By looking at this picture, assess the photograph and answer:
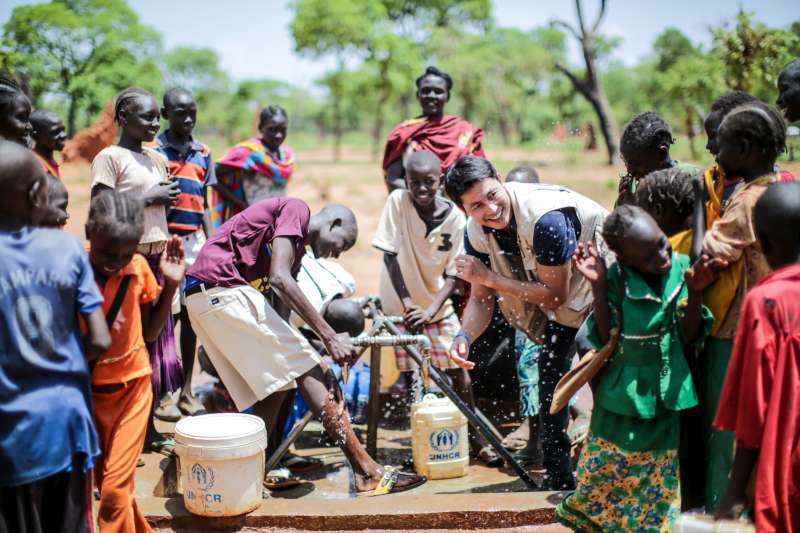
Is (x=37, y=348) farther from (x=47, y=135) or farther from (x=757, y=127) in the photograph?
(x=47, y=135)

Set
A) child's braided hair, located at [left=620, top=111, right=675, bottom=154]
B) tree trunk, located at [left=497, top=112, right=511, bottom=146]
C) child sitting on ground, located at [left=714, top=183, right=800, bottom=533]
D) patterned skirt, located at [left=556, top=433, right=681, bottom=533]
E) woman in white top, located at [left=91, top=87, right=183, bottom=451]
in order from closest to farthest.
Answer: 1. child sitting on ground, located at [left=714, top=183, right=800, bottom=533]
2. patterned skirt, located at [left=556, top=433, right=681, bottom=533]
3. child's braided hair, located at [left=620, top=111, right=675, bottom=154]
4. woman in white top, located at [left=91, top=87, right=183, bottom=451]
5. tree trunk, located at [left=497, top=112, right=511, bottom=146]

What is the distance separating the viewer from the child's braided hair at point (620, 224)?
2.69 metres

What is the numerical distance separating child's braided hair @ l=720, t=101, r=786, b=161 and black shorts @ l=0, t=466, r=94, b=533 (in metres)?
2.42

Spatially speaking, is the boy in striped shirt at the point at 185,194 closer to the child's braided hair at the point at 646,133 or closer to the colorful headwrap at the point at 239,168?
the colorful headwrap at the point at 239,168

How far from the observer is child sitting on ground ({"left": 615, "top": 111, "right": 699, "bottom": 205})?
3.59 metres

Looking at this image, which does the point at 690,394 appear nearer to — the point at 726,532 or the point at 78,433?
the point at 726,532

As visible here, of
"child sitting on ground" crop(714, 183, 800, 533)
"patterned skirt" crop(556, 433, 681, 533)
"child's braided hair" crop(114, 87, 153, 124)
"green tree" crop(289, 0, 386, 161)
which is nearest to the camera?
"child sitting on ground" crop(714, 183, 800, 533)

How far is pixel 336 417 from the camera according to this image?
12.4 ft

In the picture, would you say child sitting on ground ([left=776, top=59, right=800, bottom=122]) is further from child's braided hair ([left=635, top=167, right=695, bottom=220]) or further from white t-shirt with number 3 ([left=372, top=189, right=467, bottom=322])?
white t-shirt with number 3 ([left=372, top=189, right=467, bottom=322])

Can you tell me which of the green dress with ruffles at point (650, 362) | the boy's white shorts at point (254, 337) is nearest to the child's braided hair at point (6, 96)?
the boy's white shorts at point (254, 337)

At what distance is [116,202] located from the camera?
2.75 metres

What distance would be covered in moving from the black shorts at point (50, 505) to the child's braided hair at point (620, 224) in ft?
6.30

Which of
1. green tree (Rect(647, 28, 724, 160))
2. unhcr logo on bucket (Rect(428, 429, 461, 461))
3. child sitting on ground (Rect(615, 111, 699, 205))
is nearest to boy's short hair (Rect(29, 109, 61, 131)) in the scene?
unhcr logo on bucket (Rect(428, 429, 461, 461))

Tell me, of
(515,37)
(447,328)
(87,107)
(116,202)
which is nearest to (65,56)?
(87,107)
